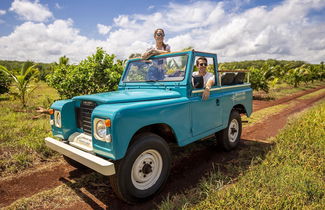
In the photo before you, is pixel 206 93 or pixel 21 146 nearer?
pixel 206 93

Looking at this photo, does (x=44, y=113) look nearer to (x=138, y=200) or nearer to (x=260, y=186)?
(x=138, y=200)

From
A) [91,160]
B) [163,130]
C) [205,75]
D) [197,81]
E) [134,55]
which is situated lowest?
[91,160]

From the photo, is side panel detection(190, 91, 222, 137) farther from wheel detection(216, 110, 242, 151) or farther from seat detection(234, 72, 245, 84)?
seat detection(234, 72, 245, 84)

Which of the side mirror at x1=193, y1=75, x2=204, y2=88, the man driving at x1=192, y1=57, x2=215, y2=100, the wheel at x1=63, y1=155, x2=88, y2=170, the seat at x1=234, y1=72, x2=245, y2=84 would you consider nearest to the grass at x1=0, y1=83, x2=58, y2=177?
the wheel at x1=63, y1=155, x2=88, y2=170

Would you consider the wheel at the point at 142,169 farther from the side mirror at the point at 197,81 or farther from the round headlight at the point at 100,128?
the side mirror at the point at 197,81

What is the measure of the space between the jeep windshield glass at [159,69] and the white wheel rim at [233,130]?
1954mm

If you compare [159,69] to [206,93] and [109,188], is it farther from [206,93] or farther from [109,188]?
[109,188]

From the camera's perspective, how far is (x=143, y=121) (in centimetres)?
274

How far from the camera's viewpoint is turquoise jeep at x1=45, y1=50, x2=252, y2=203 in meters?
2.57

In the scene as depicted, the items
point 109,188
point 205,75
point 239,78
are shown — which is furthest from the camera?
point 239,78

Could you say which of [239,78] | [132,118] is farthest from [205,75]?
[132,118]

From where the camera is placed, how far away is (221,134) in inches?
178

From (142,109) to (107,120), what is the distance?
0.49 metres

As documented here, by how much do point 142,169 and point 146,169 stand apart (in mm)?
55
